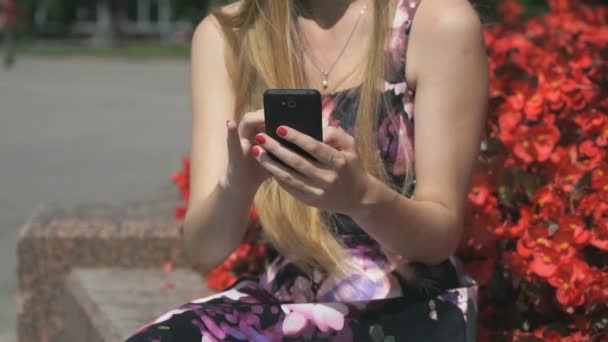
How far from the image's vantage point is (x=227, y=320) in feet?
5.38

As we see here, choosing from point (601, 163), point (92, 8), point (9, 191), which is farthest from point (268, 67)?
point (92, 8)

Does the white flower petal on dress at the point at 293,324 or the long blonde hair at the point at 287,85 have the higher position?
the long blonde hair at the point at 287,85

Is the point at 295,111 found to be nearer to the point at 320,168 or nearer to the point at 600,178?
the point at 320,168

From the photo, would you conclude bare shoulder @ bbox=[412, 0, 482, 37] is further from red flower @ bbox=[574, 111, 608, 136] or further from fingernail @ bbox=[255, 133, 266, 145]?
red flower @ bbox=[574, 111, 608, 136]

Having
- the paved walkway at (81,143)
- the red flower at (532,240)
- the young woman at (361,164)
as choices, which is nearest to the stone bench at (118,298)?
the paved walkway at (81,143)

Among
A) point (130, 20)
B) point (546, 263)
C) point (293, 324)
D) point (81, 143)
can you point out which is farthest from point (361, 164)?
point (130, 20)

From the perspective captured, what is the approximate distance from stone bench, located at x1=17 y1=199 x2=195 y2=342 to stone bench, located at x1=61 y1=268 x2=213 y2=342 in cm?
4

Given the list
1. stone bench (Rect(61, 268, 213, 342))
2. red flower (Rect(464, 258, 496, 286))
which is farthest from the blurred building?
red flower (Rect(464, 258, 496, 286))

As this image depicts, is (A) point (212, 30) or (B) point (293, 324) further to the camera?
(A) point (212, 30)

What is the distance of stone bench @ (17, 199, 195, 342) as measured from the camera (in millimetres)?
3131

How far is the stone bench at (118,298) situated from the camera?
2.62m

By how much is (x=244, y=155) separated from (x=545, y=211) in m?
0.88

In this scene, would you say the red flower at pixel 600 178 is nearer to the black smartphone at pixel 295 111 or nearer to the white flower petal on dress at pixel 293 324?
the white flower petal on dress at pixel 293 324

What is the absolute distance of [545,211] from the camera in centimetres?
216
